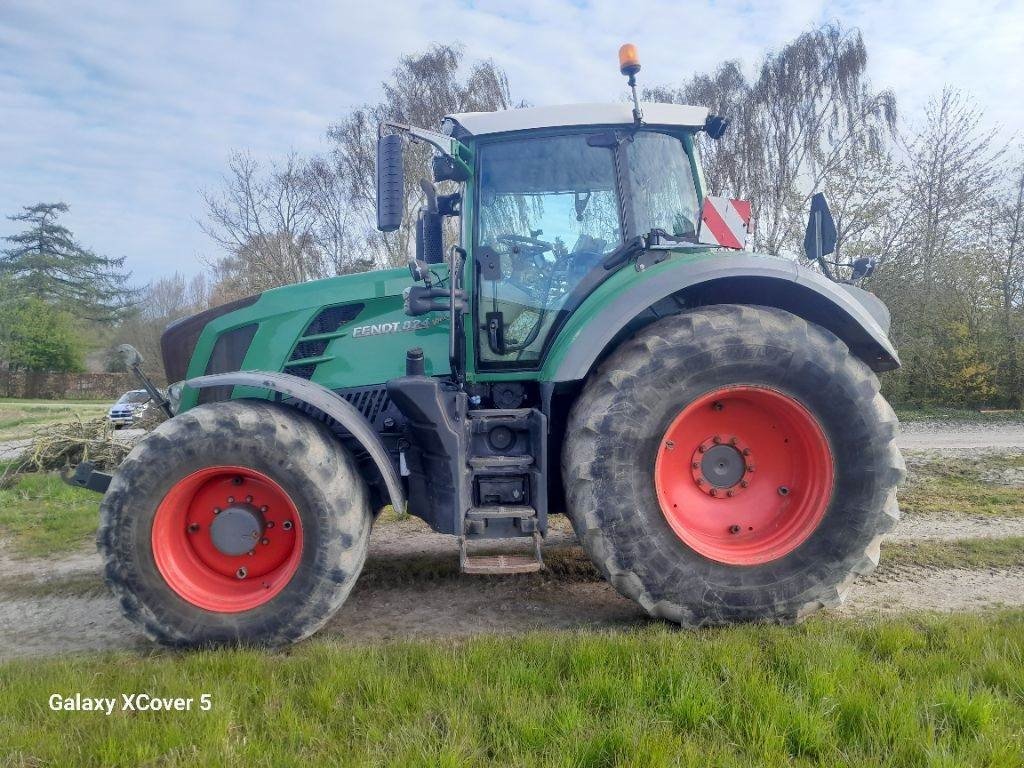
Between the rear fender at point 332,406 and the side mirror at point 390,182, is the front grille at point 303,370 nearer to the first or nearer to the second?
the rear fender at point 332,406

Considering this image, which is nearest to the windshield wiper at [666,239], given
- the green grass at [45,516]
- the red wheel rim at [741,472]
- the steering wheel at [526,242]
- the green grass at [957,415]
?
the steering wheel at [526,242]

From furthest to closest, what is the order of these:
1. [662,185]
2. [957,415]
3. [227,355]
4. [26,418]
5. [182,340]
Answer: [26,418], [957,415], [182,340], [227,355], [662,185]

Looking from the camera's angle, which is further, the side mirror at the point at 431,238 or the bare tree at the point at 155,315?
the bare tree at the point at 155,315

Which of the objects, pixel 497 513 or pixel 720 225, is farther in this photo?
pixel 720 225

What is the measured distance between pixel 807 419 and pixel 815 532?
55 cm

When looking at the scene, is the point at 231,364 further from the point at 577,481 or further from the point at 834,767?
the point at 834,767

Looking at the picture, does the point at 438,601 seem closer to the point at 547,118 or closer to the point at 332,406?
the point at 332,406

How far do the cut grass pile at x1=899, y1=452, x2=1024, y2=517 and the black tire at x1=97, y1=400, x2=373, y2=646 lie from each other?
4701mm

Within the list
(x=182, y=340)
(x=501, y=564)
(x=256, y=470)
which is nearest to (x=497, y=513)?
(x=501, y=564)

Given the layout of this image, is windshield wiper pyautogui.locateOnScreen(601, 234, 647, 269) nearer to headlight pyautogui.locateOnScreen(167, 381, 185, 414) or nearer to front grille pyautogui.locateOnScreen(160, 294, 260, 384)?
front grille pyautogui.locateOnScreen(160, 294, 260, 384)

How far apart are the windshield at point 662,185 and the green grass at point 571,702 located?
2.20 metres

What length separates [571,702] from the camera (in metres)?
2.43

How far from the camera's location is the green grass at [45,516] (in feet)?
18.3

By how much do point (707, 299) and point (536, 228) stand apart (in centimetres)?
102
